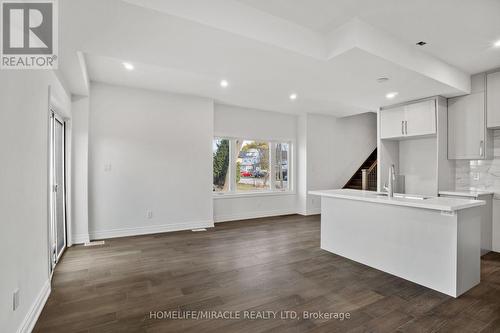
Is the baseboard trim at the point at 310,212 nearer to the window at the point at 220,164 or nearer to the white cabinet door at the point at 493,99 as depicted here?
the window at the point at 220,164


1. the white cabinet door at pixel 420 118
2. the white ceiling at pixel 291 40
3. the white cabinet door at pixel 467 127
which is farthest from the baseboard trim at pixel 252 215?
the white cabinet door at pixel 467 127

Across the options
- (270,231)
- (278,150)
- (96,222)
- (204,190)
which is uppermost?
(278,150)

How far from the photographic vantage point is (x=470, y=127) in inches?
168

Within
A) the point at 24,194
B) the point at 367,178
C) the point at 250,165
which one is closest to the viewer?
the point at 24,194

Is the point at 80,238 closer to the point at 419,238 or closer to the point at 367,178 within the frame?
the point at 419,238

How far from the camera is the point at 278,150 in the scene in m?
7.10

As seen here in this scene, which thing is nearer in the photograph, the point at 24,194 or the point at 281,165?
the point at 24,194

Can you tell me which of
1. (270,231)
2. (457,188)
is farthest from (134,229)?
(457,188)

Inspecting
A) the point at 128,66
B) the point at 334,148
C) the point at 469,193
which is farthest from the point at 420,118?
the point at 128,66

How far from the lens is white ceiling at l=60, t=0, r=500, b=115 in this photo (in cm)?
229

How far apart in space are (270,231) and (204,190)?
1628 millimetres

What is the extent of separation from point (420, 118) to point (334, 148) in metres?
2.91

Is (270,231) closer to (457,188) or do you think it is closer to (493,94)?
(457,188)

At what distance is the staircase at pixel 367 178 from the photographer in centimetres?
712
